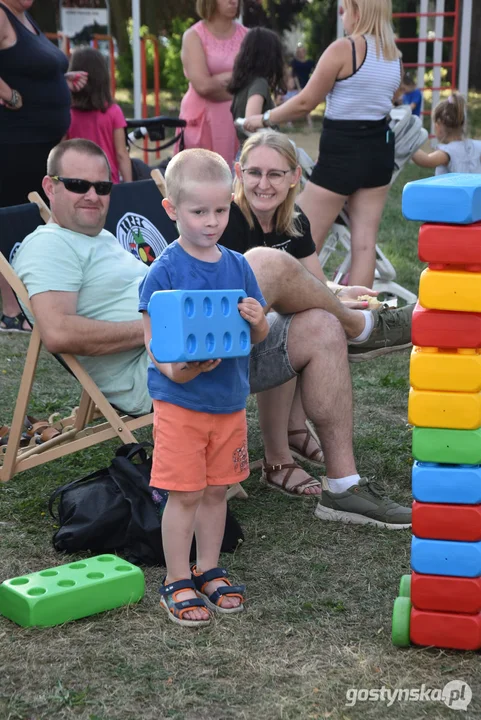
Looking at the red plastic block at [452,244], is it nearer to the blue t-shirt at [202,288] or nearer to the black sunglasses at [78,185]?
the blue t-shirt at [202,288]

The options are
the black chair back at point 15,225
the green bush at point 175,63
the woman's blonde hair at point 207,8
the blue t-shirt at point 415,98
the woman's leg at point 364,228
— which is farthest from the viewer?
the green bush at point 175,63

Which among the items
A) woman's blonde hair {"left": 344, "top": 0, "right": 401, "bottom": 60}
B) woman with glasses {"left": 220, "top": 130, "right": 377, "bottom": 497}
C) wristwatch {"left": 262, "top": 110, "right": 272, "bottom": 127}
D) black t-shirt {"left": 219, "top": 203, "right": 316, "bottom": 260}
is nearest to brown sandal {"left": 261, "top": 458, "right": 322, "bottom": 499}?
woman with glasses {"left": 220, "top": 130, "right": 377, "bottom": 497}

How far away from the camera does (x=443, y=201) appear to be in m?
2.35

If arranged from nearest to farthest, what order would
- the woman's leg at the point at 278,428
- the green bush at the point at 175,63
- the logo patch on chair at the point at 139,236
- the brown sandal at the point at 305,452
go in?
the woman's leg at the point at 278,428, the brown sandal at the point at 305,452, the logo patch on chair at the point at 139,236, the green bush at the point at 175,63

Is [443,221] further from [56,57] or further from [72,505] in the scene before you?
[56,57]

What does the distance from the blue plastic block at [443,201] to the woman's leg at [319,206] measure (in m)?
3.23

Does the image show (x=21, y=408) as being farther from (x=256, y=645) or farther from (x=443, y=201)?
(x=443, y=201)

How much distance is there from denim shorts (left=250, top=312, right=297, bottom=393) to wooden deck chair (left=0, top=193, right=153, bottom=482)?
43 cm

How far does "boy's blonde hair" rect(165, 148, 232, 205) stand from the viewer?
2572 millimetres

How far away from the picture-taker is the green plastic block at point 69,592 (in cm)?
266

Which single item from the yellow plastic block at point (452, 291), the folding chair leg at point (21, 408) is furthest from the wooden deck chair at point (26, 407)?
the yellow plastic block at point (452, 291)

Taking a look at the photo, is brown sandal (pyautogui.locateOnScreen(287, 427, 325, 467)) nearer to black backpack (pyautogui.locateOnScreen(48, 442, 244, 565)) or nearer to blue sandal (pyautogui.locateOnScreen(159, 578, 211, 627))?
black backpack (pyautogui.locateOnScreen(48, 442, 244, 565))

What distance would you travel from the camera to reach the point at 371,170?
5.59 m

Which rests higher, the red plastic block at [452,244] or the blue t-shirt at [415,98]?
the red plastic block at [452,244]
